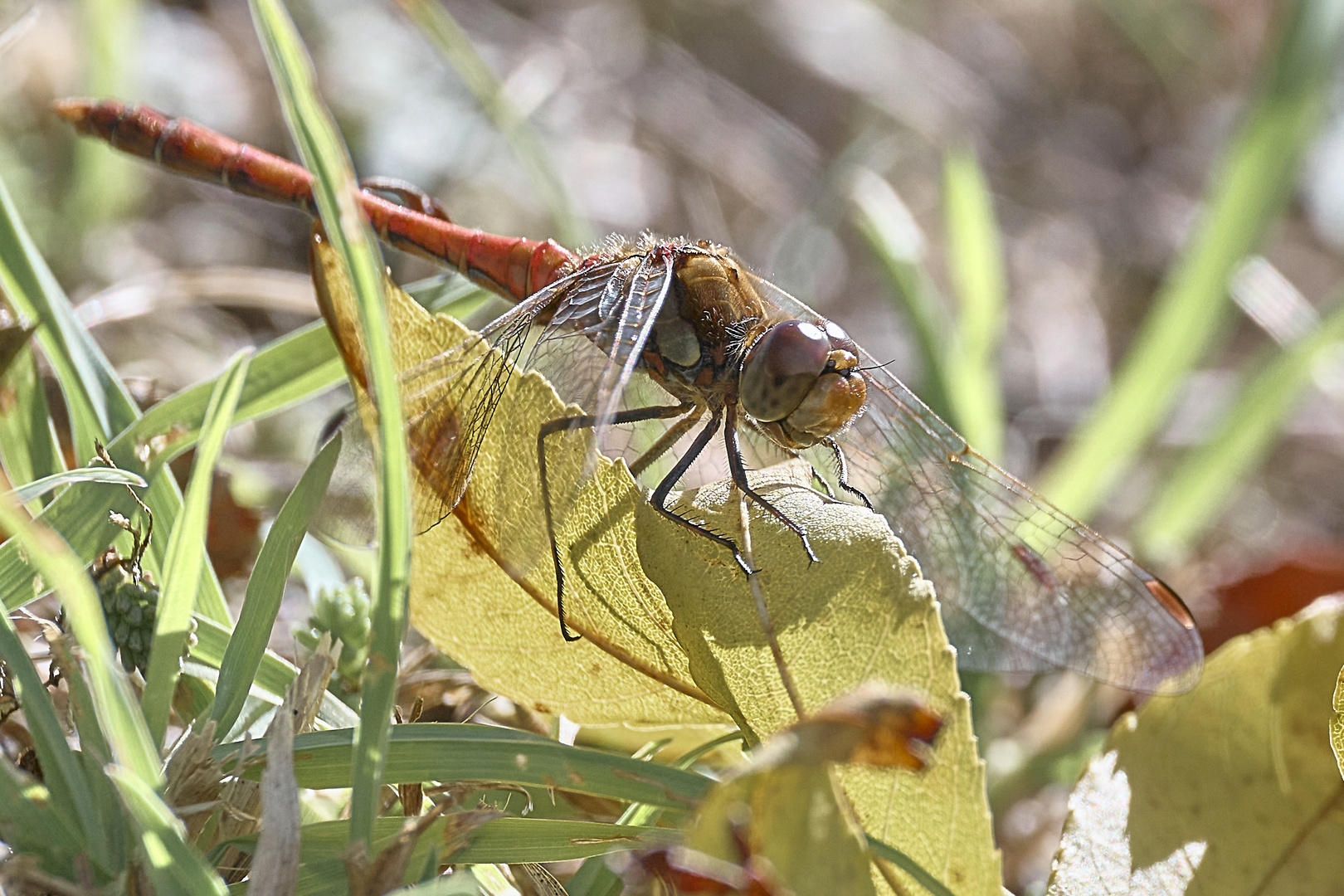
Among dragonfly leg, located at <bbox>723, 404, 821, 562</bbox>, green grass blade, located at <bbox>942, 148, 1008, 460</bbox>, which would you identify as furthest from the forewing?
green grass blade, located at <bbox>942, 148, 1008, 460</bbox>

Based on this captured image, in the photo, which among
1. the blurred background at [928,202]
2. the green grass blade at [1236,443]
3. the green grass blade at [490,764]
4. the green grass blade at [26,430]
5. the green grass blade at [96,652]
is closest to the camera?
the green grass blade at [96,652]

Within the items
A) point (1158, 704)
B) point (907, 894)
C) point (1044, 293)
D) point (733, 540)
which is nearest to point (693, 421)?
point (733, 540)

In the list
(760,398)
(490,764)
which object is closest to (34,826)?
(490,764)

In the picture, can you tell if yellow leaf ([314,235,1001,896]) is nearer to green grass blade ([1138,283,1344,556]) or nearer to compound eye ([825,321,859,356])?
compound eye ([825,321,859,356])

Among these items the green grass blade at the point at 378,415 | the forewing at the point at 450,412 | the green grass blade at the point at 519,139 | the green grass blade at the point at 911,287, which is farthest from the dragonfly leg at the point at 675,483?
the green grass blade at the point at 519,139

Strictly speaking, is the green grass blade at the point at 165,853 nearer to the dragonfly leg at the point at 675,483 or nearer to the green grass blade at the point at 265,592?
the green grass blade at the point at 265,592

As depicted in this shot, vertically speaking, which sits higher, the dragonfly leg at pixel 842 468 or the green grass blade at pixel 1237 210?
the green grass blade at pixel 1237 210

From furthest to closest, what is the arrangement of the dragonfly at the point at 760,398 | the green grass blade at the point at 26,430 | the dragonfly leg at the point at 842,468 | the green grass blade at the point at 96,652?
the dragonfly leg at the point at 842,468 → the dragonfly at the point at 760,398 → the green grass blade at the point at 26,430 → the green grass blade at the point at 96,652
